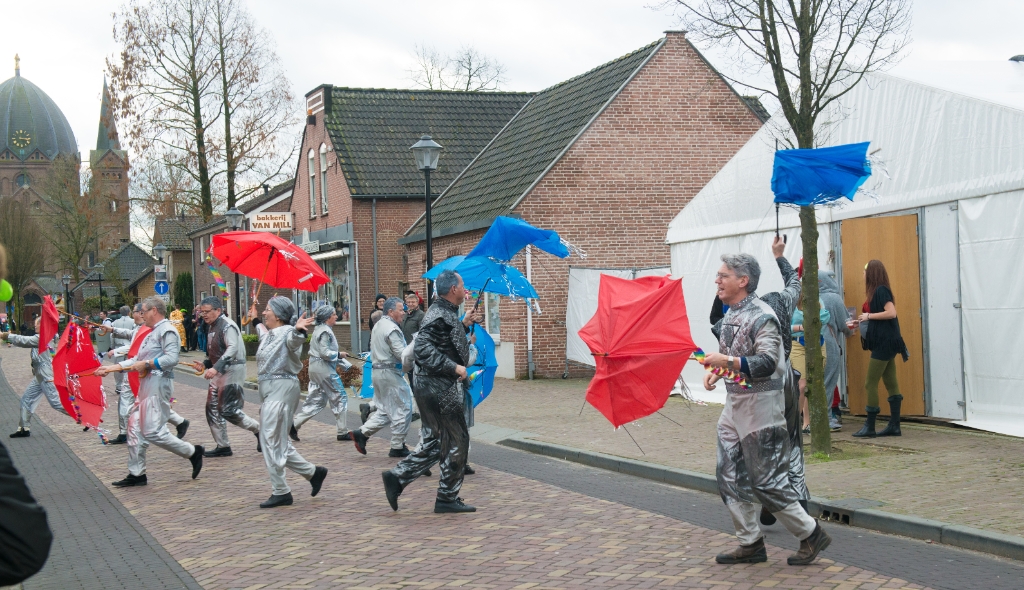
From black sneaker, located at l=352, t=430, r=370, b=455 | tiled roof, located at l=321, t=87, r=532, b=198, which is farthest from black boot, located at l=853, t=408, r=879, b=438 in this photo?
tiled roof, located at l=321, t=87, r=532, b=198

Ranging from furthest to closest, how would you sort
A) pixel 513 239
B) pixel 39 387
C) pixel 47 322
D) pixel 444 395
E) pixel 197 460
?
pixel 39 387 → pixel 47 322 → pixel 513 239 → pixel 197 460 → pixel 444 395

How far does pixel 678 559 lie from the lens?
622 centimetres

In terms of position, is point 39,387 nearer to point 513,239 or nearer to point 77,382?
point 77,382

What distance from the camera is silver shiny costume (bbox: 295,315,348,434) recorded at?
12.4m

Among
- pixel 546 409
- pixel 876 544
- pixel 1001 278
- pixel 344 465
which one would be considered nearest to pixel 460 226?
pixel 546 409

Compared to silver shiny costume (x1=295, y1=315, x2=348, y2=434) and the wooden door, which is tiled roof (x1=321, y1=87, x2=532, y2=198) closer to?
silver shiny costume (x1=295, y1=315, x2=348, y2=434)

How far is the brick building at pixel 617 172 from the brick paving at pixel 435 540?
35.8 ft

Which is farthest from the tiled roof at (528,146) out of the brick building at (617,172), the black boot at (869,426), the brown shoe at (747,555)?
the brown shoe at (747,555)

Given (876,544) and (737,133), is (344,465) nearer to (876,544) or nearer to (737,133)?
(876,544)

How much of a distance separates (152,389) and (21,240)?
67.7 m

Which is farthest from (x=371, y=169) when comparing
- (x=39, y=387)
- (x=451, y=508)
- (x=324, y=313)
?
(x=451, y=508)

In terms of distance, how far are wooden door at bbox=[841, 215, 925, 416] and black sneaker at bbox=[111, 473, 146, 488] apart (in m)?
7.92

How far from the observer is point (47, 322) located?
12.9m

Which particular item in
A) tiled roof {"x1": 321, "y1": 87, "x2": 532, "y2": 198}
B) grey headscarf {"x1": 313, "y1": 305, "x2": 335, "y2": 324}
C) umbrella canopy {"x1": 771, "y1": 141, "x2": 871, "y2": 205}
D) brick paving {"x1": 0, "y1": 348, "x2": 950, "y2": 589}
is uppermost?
tiled roof {"x1": 321, "y1": 87, "x2": 532, "y2": 198}
